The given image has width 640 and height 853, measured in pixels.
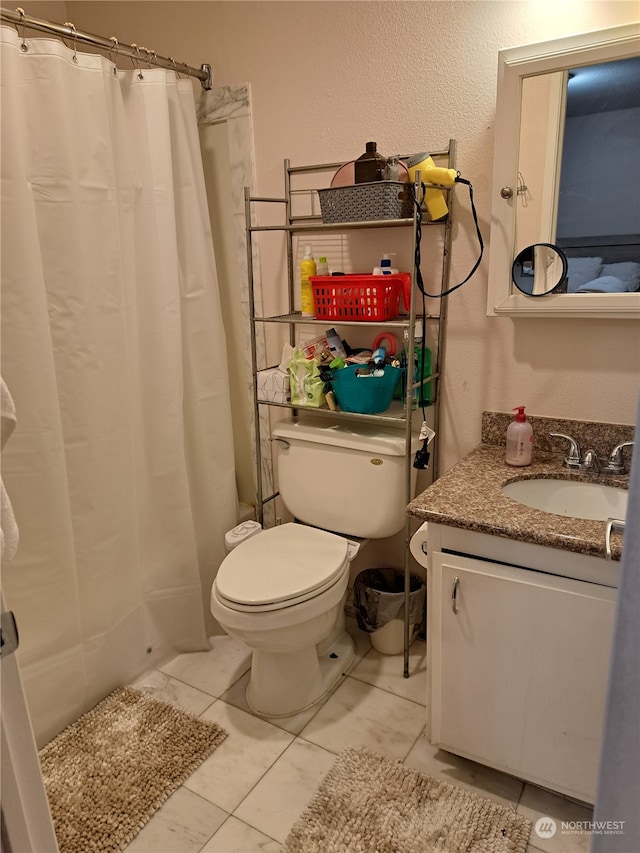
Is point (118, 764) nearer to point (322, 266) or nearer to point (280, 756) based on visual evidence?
point (280, 756)

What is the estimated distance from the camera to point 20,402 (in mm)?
1550

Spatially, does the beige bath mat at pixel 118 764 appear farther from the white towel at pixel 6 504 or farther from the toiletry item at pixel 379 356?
the toiletry item at pixel 379 356

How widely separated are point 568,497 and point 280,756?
3.54 ft

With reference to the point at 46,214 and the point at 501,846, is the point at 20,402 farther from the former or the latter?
the point at 501,846

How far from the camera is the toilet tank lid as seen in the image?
1.83 metres

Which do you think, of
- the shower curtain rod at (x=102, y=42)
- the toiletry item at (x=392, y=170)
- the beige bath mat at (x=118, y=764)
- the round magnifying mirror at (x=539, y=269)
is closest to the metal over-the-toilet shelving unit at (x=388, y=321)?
the toiletry item at (x=392, y=170)

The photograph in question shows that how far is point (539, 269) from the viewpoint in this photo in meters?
1.60

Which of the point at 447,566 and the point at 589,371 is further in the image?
the point at 589,371

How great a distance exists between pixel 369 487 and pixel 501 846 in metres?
0.97

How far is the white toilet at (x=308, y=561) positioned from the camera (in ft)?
5.45

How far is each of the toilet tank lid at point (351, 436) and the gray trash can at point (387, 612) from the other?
53cm

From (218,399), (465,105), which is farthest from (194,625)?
(465,105)

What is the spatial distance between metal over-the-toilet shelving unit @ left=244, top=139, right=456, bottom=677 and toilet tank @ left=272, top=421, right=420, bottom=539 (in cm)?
4

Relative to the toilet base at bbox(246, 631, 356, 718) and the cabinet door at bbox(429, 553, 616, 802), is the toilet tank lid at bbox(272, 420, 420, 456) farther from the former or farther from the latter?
the toilet base at bbox(246, 631, 356, 718)
